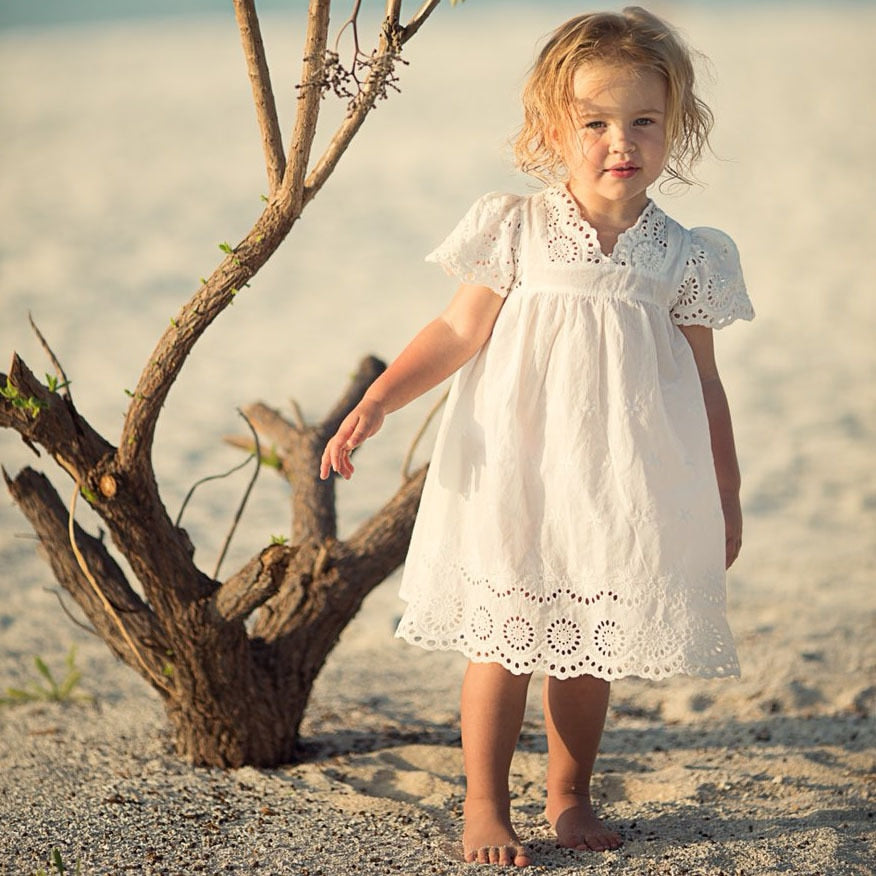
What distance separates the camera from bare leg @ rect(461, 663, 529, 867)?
2262mm

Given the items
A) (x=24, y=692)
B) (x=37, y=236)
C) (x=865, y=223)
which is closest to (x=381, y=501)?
(x=24, y=692)

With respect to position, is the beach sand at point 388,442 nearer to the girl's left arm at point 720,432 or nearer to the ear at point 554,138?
the ear at point 554,138

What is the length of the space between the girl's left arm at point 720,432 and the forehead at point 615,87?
1.40 ft

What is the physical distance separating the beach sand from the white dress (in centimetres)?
32

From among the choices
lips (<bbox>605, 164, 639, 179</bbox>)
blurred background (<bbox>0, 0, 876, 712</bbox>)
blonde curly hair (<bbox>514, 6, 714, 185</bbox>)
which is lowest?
lips (<bbox>605, 164, 639, 179</bbox>)

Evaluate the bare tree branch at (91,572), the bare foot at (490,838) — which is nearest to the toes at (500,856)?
the bare foot at (490,838)

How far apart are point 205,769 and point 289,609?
1.28 feet

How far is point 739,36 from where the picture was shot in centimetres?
1977

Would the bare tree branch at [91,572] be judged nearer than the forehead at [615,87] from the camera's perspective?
No

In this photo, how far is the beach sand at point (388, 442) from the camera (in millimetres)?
2410

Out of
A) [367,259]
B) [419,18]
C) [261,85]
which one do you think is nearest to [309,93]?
[261,85]

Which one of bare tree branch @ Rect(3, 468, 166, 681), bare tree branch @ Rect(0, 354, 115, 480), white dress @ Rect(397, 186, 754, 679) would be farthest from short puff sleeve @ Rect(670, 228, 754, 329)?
bare tree branch @ Rect(3, 468, 166, 681)

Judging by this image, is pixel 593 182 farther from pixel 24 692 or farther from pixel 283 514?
pixel 283 514

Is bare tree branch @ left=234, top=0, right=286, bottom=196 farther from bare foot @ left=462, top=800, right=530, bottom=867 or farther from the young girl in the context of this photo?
bare foot @ left=462, top=800, right=530, bottom=867
